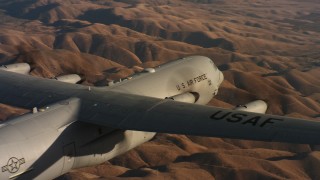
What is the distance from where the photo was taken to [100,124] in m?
23.5

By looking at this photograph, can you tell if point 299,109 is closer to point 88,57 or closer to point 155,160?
point 155,160

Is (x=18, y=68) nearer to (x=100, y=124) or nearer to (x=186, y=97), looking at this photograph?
(x=186, y=97)

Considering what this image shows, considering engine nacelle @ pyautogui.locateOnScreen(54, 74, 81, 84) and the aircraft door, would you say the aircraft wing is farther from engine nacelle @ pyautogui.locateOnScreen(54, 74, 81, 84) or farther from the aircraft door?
engine nacelle @ pyautogui.locateOnScreen(54, 74, 81, 84)

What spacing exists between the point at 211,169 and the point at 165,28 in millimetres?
129032

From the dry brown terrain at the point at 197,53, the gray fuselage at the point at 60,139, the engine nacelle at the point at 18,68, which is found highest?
the gray fuselage at the point at 60,139

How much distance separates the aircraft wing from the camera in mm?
19953

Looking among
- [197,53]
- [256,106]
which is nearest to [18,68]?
[256,106]

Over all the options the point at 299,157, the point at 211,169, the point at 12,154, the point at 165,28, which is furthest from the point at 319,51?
the point at 12,154

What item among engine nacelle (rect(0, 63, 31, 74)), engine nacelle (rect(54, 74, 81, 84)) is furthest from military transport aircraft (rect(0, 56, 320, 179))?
engine nacelle (rect(0, 63, 31, 74))

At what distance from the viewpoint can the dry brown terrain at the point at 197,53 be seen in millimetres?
44406

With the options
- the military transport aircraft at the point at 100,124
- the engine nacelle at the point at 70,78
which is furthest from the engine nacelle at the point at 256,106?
the engine nacelle at the point at 70,78

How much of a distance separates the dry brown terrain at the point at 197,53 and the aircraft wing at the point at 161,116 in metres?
6.90

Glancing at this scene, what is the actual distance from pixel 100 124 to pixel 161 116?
3.37 m

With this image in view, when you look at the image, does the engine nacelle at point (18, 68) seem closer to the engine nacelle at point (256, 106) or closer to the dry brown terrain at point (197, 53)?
the dry brown terrain at point (197, 53)
